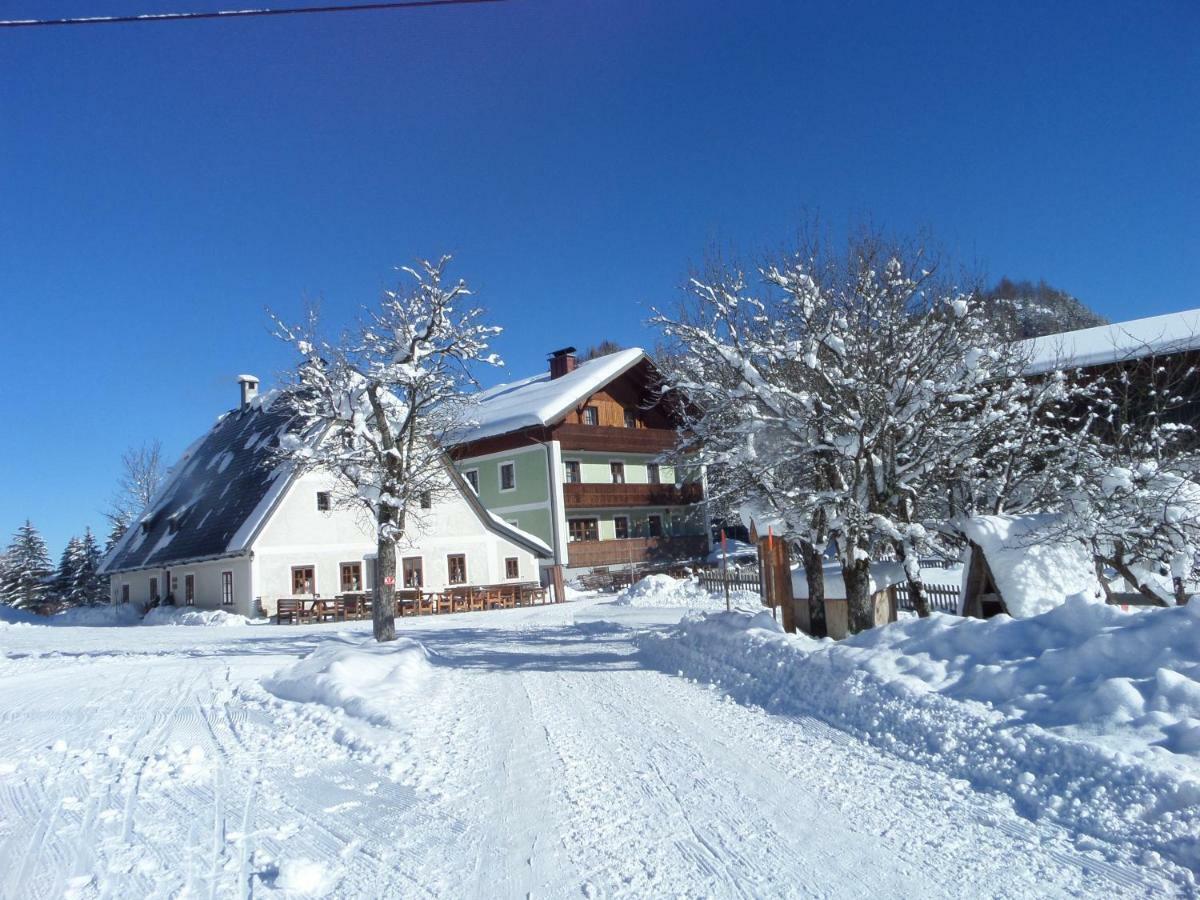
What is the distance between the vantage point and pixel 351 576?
31.9 metres

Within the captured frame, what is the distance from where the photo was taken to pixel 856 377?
12.4 metres

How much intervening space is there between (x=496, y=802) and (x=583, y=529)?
36165 mm

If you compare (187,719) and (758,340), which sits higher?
(758,340)

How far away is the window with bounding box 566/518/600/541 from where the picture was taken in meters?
41.8

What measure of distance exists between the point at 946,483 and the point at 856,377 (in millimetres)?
2968

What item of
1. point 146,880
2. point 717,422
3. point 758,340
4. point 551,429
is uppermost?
point 551,429

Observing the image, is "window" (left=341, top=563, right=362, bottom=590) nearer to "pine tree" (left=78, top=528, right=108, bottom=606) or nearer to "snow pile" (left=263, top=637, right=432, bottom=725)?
"snow pile" (left=263, top=637, right=432, bottom=725)

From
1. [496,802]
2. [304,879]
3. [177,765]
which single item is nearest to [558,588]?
[177,765]

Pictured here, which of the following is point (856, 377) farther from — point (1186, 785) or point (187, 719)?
point (187, 719)

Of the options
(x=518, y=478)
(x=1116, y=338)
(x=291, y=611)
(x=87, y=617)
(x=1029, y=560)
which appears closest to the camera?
(x=1029, y=560)

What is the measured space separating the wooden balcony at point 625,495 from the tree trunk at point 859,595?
25.0m

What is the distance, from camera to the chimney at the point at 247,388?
138ft

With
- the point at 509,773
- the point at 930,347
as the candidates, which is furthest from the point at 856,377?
the point at 509,773

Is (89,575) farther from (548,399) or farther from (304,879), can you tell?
(304,879)
